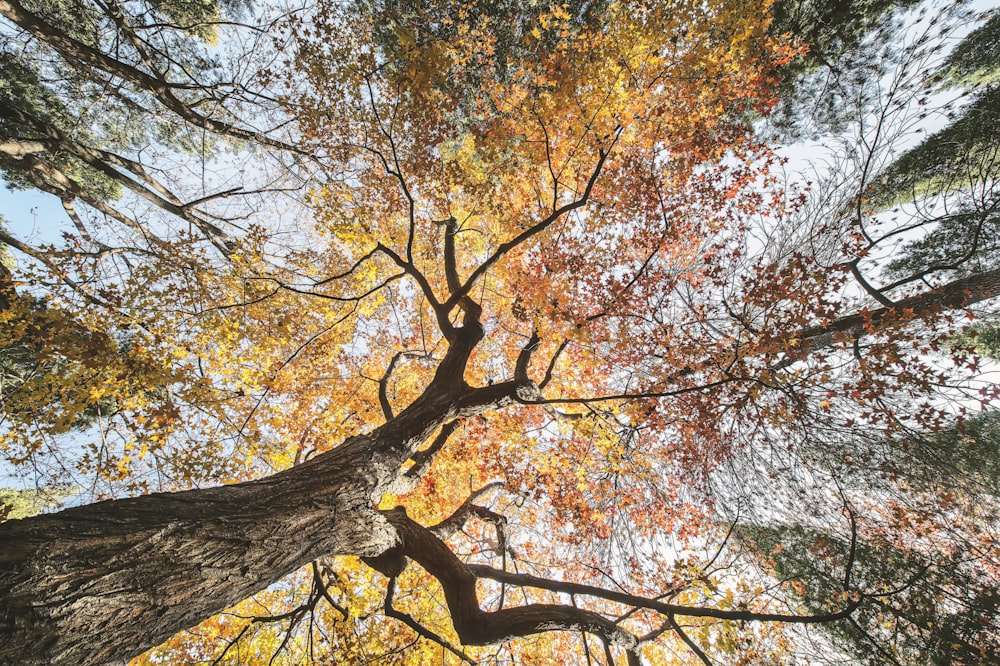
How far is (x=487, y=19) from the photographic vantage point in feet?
25.9

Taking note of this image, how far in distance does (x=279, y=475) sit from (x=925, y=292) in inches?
394

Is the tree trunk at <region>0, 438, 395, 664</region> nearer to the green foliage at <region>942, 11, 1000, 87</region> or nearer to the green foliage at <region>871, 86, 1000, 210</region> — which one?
the green foliage at <region>871, 86, 1000, 210</region>

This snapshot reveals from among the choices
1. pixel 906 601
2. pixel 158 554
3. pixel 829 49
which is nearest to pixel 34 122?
pixel 158 554

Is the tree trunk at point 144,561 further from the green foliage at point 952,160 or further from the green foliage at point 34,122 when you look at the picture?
the green foliage at point 952,160

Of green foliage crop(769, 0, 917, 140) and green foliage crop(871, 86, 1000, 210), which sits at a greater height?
green foliage crop(769, 0, 917, 140)

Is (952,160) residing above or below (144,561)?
above

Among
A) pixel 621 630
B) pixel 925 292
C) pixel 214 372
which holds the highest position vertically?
pixel 925 292

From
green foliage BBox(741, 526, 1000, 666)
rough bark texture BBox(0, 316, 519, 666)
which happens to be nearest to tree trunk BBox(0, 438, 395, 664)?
rough bark texture BBox(0, 316, 519, 666)

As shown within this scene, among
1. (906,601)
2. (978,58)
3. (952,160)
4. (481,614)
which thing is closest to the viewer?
(481,614)

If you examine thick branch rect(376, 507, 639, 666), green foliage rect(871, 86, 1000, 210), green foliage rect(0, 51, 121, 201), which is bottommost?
thick branch rect(376, 507, 639, 666)

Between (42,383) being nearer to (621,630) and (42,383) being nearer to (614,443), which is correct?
(621,630)

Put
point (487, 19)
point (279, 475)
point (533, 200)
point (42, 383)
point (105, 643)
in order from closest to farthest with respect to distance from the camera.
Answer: point (105, 643), point (279, 475), point (42, 383), point (487, 19), point (533, 200)

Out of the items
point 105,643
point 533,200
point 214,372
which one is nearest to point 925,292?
point 533,200

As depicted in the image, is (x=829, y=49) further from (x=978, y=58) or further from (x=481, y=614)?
(x=481, y=614)
